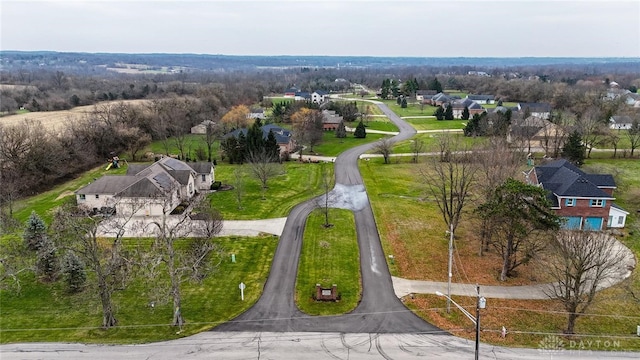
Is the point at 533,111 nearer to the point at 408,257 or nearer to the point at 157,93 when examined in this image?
the point at 408,257

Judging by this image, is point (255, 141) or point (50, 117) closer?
point (255, 141)

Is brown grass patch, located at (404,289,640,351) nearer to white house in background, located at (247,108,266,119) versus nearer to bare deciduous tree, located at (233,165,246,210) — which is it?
bare deciduous tree, located at (233,165,246,210)

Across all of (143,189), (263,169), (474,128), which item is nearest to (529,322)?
(263,169)

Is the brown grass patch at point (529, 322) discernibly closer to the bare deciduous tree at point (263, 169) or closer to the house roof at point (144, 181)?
the house roof at point (144, 181)

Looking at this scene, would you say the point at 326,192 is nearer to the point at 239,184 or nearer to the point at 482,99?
the point at 239,184

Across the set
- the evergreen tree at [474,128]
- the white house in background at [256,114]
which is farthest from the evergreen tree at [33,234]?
the evergreen tree at [474,128]

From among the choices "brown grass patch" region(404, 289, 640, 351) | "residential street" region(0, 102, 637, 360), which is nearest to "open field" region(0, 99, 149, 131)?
"residential street" region(0, 102, 637, 360)
